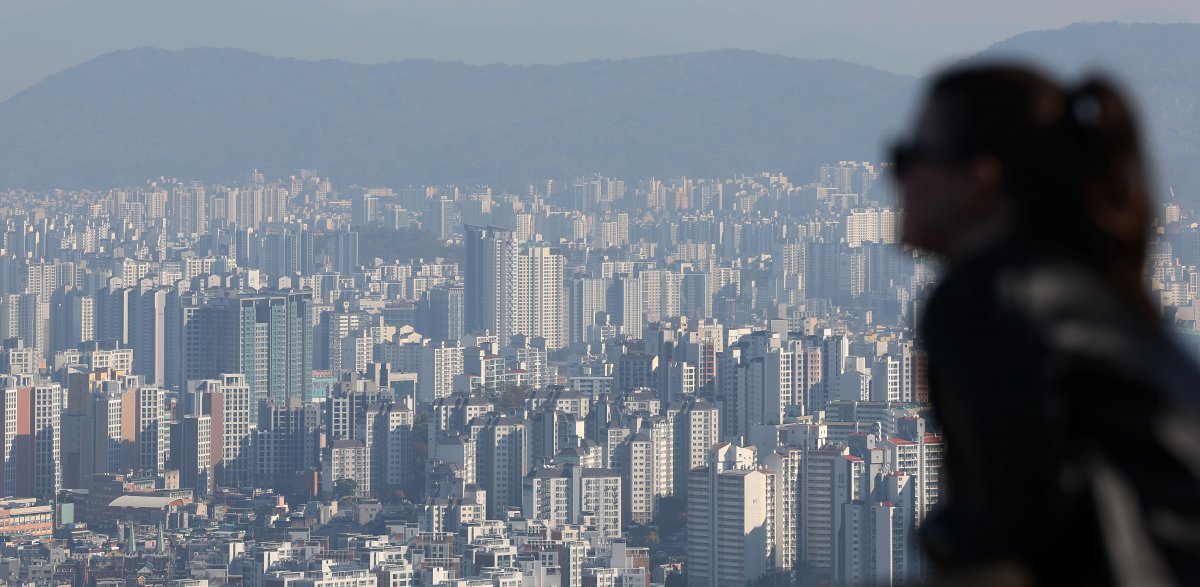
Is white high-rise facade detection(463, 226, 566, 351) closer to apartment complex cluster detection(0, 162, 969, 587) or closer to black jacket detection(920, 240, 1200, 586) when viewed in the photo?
apartment complex cluster detection(0, 162, 969, 587)

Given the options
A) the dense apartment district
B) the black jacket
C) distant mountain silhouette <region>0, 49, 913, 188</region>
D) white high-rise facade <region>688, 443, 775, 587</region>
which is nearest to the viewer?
the black jacket

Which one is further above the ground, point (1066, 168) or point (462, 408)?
point (1066, 168)

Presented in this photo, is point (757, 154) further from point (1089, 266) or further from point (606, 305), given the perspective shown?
point (1089, 266)

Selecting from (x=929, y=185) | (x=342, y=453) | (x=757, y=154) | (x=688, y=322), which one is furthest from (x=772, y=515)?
(x=757, y=154)

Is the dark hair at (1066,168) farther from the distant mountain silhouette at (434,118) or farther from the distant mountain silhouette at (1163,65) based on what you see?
the distant mountain silhouette at (434,118)

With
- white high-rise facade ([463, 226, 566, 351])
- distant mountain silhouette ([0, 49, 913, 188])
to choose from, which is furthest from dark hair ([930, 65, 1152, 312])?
distant mountain silhouette ([0, 49, 913, 188])

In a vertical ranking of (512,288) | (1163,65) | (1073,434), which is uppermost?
(1163,65)

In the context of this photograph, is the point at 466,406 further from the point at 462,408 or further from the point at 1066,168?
the point at 1066,168

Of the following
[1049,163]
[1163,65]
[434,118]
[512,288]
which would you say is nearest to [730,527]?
[1049,163]
